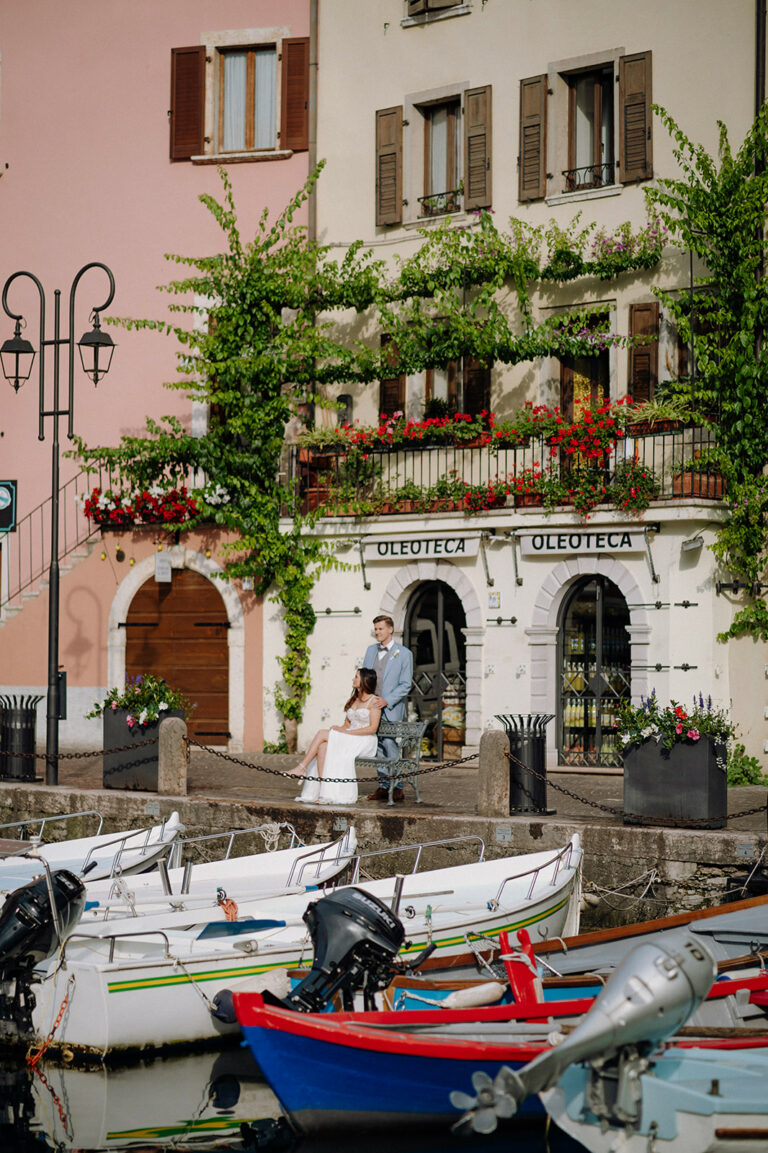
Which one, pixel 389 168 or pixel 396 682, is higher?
pixel 389 168

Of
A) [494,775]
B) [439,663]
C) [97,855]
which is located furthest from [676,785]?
[439,663]

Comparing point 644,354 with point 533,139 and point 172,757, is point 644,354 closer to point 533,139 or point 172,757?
point 533,139

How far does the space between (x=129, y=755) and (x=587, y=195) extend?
29.8ft

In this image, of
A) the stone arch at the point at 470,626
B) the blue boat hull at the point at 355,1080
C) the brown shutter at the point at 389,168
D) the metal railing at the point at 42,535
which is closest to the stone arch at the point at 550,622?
Answer: the stone arch at the point at 470,626

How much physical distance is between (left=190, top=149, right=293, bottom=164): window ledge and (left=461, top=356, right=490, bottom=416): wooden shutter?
4.31m

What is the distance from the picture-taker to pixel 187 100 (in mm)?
22000

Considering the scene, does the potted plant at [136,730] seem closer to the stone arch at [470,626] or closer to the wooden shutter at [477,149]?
the stone arch at [470,626]

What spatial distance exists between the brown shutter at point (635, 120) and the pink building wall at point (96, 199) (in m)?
5.03

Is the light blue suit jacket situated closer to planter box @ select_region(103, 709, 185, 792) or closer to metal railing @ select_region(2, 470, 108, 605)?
planter box @ select_region(103, 709, 185, 792)

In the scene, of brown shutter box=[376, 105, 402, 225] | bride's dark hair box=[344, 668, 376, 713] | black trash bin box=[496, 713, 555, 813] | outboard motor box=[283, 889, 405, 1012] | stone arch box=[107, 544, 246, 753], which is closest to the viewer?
outboard motor box=[283, 889, 405, 1012]

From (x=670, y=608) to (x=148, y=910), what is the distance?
8.42 m

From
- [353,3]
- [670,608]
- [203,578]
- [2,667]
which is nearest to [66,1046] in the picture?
[670,608]

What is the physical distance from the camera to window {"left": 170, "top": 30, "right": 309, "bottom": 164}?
21.8 meters

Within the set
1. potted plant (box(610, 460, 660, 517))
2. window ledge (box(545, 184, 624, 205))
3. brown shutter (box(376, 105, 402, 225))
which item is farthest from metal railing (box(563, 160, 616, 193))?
potted plant (box(610, 460, 660, 517))
